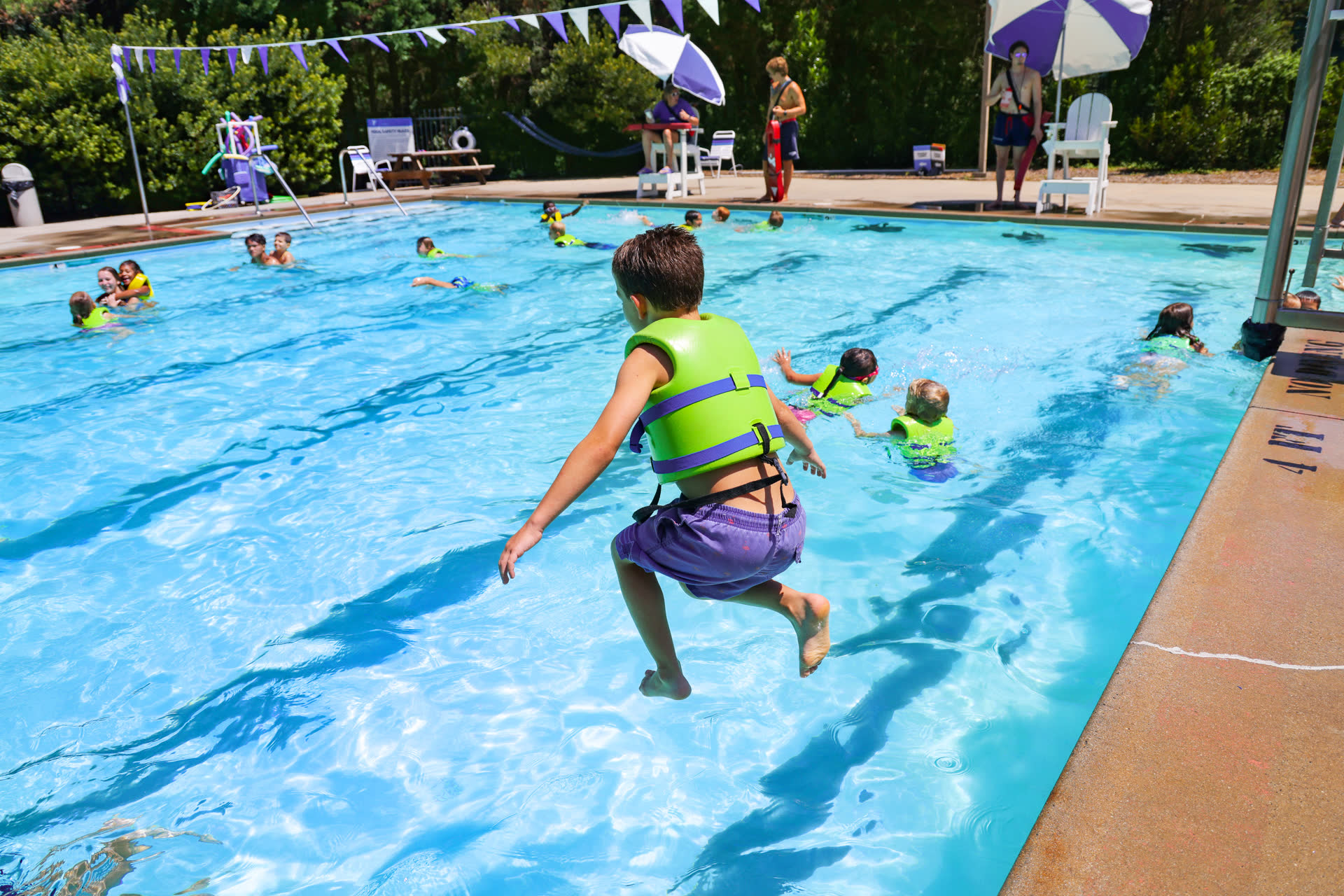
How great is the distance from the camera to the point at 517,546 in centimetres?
210

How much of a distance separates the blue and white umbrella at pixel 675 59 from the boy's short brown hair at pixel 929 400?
13458 millimetres

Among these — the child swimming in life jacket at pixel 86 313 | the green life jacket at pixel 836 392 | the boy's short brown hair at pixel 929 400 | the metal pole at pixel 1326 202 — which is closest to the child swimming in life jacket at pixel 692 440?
the boy's short brown hair at pixel 929 400

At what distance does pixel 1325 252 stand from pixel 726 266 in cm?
719

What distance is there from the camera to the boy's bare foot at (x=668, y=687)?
8.60 feet

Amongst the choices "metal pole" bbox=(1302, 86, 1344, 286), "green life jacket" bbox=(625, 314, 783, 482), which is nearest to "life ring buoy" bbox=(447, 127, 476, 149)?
"metal pole" bbox=(1302, 86, 1344, 286)

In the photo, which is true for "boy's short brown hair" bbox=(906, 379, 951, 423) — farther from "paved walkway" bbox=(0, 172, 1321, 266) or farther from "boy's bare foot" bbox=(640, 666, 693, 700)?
"paved walkway" bbox=(0, 172, 1321, 266)

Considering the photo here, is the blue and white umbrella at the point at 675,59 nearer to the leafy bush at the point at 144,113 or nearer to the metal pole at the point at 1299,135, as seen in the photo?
the leafy bush at the point at 144,113

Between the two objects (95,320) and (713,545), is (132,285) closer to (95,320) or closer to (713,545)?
(95,320)

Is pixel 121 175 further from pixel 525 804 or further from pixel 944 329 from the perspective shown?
pixel 525 804

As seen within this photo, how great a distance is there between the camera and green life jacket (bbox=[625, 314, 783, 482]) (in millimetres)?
2357

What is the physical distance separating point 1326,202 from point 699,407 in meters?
4.07

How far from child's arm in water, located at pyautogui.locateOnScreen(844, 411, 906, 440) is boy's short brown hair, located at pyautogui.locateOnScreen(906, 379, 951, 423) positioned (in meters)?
0.17

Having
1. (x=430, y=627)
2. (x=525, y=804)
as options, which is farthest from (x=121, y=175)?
(x=525, y=804)

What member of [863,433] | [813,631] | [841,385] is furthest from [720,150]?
[813,631]
